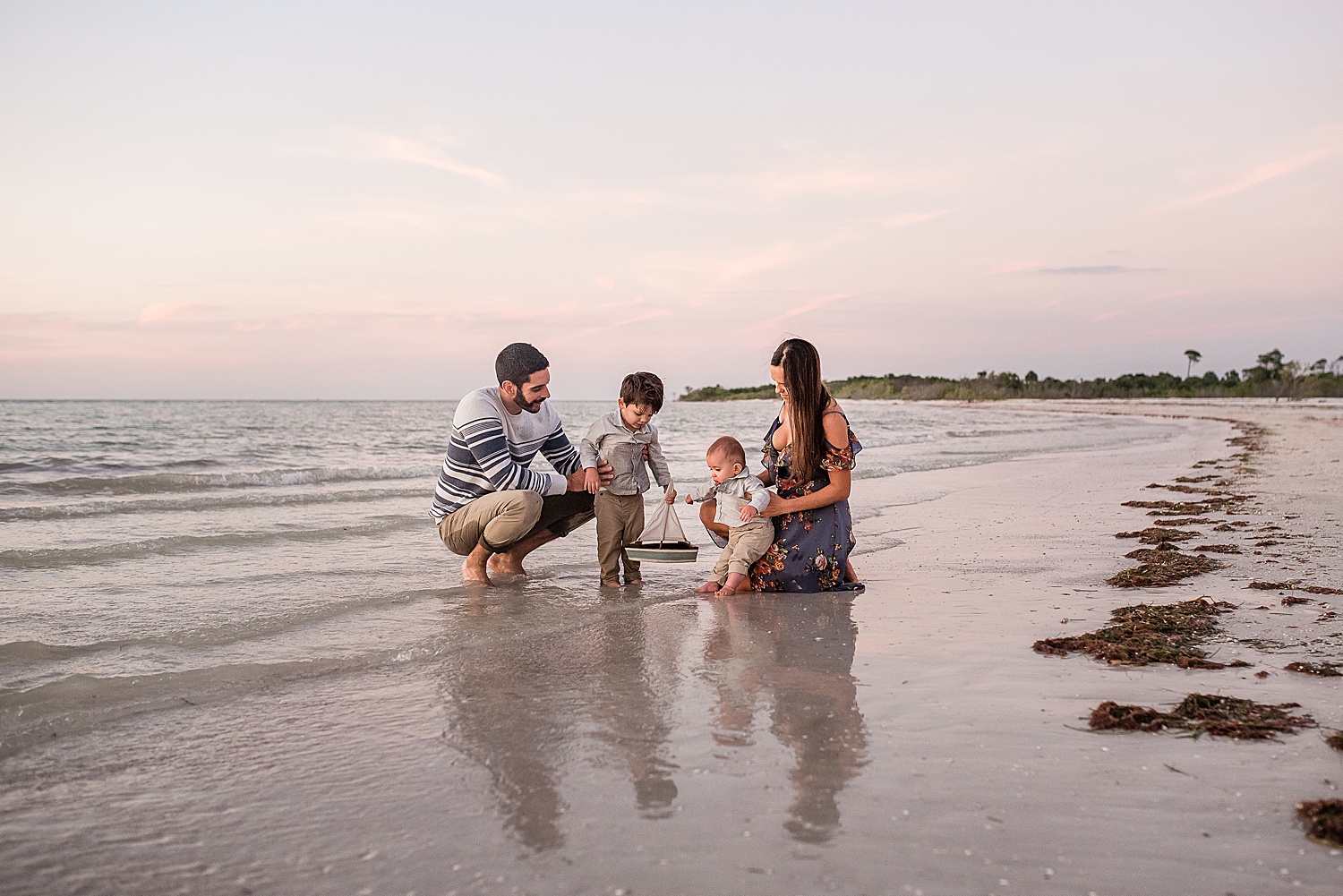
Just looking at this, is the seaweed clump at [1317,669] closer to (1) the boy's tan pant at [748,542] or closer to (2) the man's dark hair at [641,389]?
(1) the boy's tan pant at [748,542]

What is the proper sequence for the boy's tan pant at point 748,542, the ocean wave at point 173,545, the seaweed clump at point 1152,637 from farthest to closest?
the ocean wave at point 173,545
the boy's tan pant at point 748,542
the seaweed clump at point 1152,637

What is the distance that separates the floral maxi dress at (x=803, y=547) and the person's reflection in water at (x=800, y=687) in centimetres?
16

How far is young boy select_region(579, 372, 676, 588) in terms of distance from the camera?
556cm

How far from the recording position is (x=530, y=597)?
5500mm

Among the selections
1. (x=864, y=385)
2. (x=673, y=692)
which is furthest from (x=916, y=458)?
(x=864, y=385)

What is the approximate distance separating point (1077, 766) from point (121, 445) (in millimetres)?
23162

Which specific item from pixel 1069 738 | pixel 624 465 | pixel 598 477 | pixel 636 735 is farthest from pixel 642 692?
pixel 624 465

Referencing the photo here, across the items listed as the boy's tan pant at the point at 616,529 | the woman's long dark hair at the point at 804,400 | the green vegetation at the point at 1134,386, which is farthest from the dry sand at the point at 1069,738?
the green vegetation at the point at 1134,386

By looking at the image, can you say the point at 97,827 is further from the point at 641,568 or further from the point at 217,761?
the point at 641,568

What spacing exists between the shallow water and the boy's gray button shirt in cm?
72

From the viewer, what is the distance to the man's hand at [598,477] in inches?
224

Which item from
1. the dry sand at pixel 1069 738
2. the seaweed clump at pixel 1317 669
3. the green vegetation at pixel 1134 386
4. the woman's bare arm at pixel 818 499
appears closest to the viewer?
the dry sand at pixel 1069 738

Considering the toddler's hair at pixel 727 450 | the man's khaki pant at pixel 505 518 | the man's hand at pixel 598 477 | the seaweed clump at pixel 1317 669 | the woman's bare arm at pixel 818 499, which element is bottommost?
the seaweed clump at pixel 1317 669

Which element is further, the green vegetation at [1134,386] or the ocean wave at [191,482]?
the green vegetation at [1134,386]
